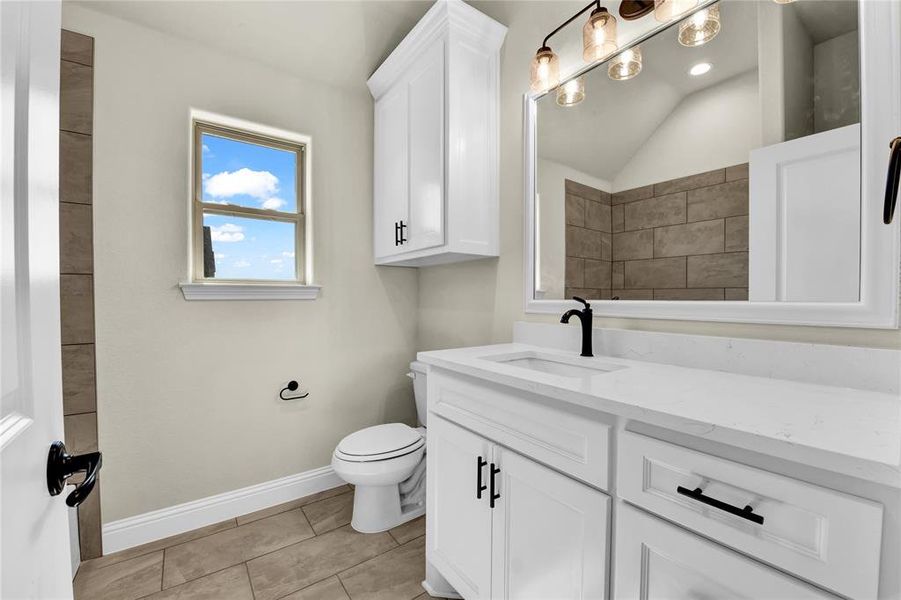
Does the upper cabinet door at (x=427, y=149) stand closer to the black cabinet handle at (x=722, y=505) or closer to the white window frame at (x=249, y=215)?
the white window frame at (x=249, y=215)

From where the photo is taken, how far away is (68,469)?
559 millimetres

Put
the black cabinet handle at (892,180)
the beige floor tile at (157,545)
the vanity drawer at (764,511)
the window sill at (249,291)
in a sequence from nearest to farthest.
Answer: the vanity drawer at (764,511)
the black cabinet handle at (892,180)
the beige floor tile at (157,545)
the window sill at (249,291)

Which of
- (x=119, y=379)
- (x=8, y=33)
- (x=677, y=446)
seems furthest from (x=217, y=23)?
(x=677, y=446)

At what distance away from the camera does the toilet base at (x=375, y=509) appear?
1.92 m

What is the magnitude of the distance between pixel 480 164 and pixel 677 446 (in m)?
1.51

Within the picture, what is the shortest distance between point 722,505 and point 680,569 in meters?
0.17

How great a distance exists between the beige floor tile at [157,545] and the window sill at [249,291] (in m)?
1.17

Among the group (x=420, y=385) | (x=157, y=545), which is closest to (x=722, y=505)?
(x=420, y=385)

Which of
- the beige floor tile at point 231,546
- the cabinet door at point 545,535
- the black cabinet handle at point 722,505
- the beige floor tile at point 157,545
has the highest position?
the black cabinet handle at point 722,505

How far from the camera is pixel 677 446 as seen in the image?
2.47 ft

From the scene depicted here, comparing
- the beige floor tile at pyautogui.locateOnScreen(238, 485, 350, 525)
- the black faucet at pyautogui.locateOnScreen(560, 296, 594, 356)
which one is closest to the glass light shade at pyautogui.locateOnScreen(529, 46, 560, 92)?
the black faucet at pyautogui.locateOnScreen(560, 296, 594, 356)

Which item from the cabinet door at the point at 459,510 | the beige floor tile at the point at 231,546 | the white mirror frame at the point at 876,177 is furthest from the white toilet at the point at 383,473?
the white mirror frame at the point at 876,177

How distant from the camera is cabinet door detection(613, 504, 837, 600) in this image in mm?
640

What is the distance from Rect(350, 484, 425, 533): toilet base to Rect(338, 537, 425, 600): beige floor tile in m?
0.18
